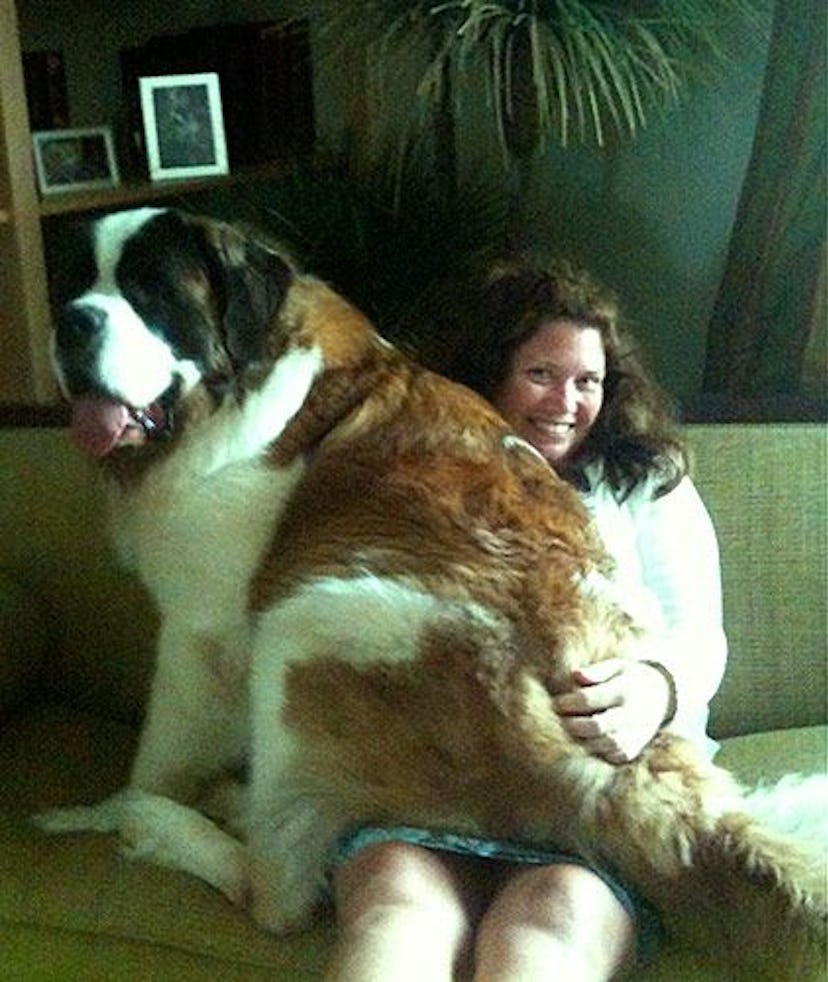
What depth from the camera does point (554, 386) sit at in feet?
5.77

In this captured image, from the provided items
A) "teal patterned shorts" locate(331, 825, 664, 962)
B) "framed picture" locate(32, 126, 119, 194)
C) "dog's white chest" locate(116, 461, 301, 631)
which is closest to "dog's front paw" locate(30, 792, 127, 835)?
"dog's white chest" locate(116, 461, 301, 631)

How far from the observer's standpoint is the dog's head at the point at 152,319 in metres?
1.45

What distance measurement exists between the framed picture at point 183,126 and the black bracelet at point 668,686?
5.14ft

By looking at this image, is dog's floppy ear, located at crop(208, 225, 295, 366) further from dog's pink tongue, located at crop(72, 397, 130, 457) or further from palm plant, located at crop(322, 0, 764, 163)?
palm plant, located at crop(322, 0, 764, 163)

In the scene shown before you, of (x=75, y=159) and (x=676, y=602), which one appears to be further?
(x=75, y=159)

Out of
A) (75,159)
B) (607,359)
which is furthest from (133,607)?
(75,159)

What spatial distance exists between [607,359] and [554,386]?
11cm

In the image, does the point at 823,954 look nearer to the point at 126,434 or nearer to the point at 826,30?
the point at 126,434

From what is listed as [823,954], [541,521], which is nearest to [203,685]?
[541,521]

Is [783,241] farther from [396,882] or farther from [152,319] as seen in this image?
[396,882]

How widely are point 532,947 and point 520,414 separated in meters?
0.73

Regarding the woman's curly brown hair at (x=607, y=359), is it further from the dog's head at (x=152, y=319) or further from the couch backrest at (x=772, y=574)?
the dog's head at (x=152, y=319)

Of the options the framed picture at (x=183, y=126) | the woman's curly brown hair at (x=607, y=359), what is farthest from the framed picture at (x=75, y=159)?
the woman's curly brown hair at (x=607, y=359)

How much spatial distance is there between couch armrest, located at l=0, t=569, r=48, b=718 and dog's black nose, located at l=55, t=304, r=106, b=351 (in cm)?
54
